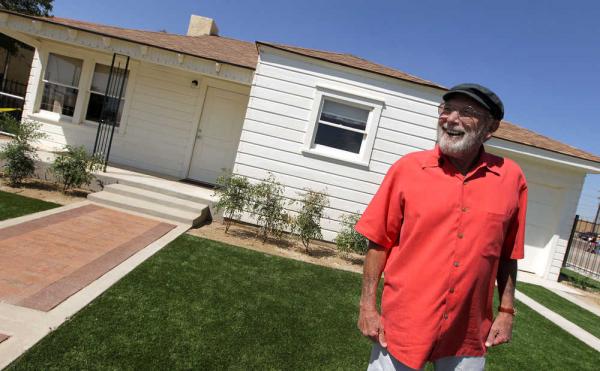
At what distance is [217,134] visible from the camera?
400 inches

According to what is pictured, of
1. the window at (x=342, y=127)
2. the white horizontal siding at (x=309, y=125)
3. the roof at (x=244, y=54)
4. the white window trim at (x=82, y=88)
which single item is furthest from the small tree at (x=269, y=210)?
the white window trim at (x=82, y=88)

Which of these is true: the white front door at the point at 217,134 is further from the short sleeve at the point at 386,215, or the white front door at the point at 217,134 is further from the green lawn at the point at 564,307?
the short sleeve at the point at 386,215

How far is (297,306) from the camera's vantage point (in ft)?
14.6

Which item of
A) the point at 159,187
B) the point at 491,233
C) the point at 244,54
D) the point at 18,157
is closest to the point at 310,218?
the point at 159,187

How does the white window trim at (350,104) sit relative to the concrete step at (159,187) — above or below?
above

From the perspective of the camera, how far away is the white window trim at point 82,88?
9992 mm

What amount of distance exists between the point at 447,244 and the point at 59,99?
11.5 metres

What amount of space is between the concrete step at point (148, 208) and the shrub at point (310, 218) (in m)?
1.96

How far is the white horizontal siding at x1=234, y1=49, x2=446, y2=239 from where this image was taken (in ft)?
25.5

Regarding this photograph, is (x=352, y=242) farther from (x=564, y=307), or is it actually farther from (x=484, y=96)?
(x=484, y=96)

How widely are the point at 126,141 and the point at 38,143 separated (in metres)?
2.14

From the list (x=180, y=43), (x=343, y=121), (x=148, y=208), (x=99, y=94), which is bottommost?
(x=148, y=208)

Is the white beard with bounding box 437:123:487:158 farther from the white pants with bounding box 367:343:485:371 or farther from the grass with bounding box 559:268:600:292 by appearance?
the grass with bounding box 559:268:600:292

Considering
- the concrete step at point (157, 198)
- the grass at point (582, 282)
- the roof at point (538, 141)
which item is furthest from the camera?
the grass at point (582, 282)
